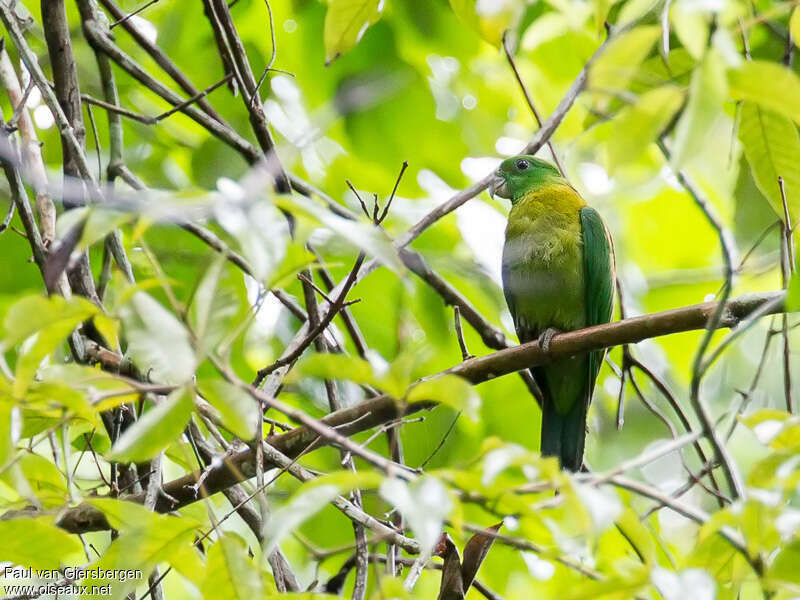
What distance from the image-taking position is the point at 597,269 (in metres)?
3.76

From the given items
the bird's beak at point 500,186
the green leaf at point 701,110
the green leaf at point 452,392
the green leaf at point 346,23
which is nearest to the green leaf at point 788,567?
the green leaf at point 452,392

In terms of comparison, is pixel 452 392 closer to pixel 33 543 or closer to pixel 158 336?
pixel 158 336

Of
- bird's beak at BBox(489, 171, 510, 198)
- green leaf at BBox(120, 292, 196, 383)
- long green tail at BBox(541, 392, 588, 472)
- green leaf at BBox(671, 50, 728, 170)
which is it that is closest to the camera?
green leaf at BBox(671, 50, 728, 170)

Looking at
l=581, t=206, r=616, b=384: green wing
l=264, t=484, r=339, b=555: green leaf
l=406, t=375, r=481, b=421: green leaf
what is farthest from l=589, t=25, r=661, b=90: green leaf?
l=581, t=206, r=616, b=384: green wing

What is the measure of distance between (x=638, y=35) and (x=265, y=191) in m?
0.58

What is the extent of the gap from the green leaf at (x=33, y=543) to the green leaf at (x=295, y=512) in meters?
0.61

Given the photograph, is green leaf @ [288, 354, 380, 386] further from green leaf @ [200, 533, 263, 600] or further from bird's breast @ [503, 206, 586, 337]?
bird's breast @ [503, 206, 586, 337]

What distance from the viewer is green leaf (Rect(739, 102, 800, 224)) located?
72.9 inches

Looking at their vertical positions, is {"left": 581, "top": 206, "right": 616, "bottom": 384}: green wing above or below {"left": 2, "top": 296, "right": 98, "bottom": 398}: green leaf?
below

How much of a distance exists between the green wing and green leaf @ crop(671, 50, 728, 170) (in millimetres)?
2612

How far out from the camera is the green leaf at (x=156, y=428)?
4.21 ft

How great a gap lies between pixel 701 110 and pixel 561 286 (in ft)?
8.83

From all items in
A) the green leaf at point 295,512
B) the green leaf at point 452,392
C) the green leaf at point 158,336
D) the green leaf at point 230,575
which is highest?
the green leaf at point 158,336

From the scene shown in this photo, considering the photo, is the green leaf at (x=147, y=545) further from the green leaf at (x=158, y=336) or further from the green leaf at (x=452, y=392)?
the green leaf at (x=452, y=392)
